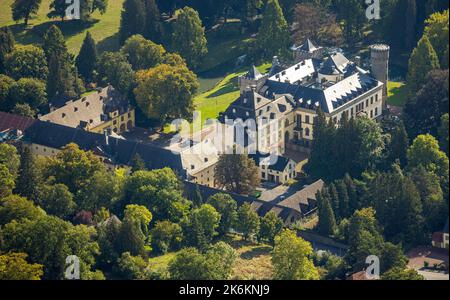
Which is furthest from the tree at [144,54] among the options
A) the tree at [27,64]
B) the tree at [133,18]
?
the tree at [133,18]

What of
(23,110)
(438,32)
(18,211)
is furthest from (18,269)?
(438,32)

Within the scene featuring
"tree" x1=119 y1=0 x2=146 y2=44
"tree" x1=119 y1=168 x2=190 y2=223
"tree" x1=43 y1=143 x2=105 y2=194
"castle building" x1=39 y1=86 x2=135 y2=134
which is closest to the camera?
"tree" x1=119 y1=168 x2=190 y2=223

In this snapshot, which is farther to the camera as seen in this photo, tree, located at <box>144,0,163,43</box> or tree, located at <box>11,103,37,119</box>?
tree, located at <box>144,0,163,43</box>

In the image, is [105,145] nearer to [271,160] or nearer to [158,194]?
[158,194]

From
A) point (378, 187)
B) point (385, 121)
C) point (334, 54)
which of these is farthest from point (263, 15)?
point (378, 187)

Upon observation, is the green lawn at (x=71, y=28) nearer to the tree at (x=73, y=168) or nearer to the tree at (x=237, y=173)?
the tree at (x=73, y=168)

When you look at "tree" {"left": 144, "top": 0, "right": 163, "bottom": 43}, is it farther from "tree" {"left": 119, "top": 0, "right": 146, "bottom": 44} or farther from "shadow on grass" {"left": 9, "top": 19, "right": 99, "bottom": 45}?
"shadow on grass" {"left": 9, "top": 19, "right": 99, "bottom": 45}

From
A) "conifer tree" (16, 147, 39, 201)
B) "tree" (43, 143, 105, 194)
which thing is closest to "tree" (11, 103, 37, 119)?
"tree" (43, 143, 105, 194)
